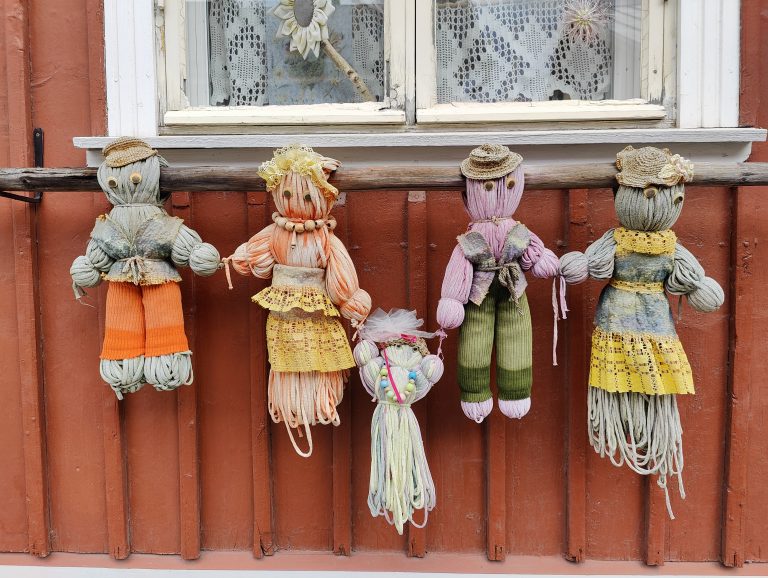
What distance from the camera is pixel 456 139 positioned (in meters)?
1.51

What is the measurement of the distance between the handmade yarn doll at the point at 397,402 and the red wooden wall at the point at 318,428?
244 millimetres

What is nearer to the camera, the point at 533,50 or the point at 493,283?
the point at 493,283

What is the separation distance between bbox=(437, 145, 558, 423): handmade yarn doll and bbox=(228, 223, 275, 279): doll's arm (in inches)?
16.2

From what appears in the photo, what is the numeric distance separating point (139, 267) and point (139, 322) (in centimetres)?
14

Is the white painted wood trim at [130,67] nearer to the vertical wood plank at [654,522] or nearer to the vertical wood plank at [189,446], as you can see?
the vertical wood plank at [189,446]

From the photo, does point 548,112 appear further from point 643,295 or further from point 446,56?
point 643,295

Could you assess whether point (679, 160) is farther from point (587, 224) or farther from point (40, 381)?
point (40, 381)

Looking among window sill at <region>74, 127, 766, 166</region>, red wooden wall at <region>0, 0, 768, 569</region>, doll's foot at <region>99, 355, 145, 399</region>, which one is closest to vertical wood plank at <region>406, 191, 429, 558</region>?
red wooden wall at <region>0, 0, 768, 569</region>

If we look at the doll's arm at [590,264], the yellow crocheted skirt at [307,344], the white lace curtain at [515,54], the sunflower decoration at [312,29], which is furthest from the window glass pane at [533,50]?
the yellow crocheted skirt at [307,344]

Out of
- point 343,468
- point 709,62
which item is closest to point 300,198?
point 343,468

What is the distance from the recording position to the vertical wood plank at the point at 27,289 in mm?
1596

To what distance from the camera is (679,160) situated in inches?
52.0

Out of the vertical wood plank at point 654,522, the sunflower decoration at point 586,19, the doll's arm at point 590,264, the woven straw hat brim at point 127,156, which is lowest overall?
the vertical wood plank at point 654,522

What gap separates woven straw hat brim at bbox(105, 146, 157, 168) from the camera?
Answer: 1.39m
